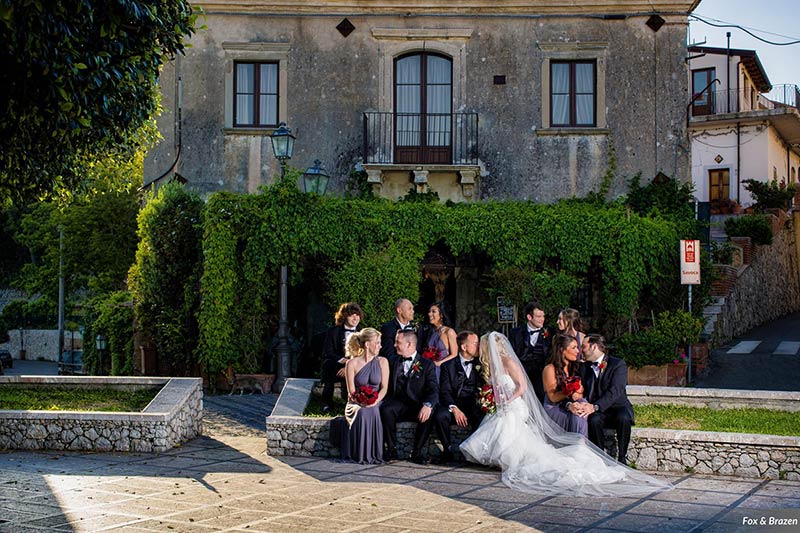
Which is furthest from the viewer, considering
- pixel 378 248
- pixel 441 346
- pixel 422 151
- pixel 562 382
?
pixel 422 151

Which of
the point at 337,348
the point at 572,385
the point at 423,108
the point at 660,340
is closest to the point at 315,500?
the point at 572,385

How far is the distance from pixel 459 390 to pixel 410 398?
622 millimetres

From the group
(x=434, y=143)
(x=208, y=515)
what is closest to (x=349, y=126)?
(x=434, y=143)

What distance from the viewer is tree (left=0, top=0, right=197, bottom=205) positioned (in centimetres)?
902

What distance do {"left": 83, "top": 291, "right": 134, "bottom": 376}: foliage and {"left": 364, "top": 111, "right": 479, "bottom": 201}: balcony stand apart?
7282mm

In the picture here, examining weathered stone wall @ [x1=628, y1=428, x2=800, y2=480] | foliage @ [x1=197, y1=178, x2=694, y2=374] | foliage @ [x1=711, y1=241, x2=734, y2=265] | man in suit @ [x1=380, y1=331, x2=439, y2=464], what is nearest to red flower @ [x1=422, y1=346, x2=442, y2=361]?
man in suit @ [x1=380, y1=331, x2=439, y2=464]

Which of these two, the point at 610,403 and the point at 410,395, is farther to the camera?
the point at 410,395

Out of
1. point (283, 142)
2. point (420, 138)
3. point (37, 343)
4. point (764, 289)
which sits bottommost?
point (37, 343)

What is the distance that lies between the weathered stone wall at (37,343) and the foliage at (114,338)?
85.4ft

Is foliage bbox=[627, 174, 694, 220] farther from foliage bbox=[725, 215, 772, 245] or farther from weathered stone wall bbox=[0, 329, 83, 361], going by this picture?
weathered stone wall bbox=[0, 329, 83, 361]

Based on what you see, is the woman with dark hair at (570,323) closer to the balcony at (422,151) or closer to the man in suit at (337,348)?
the man in suit at (337,348)

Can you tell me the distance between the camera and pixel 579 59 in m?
23.1

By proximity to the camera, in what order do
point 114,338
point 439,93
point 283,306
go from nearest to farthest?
point 283,306, point 439,93, point 114,338

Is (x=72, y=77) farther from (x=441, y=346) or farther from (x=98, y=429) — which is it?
(x=441, y=346)
